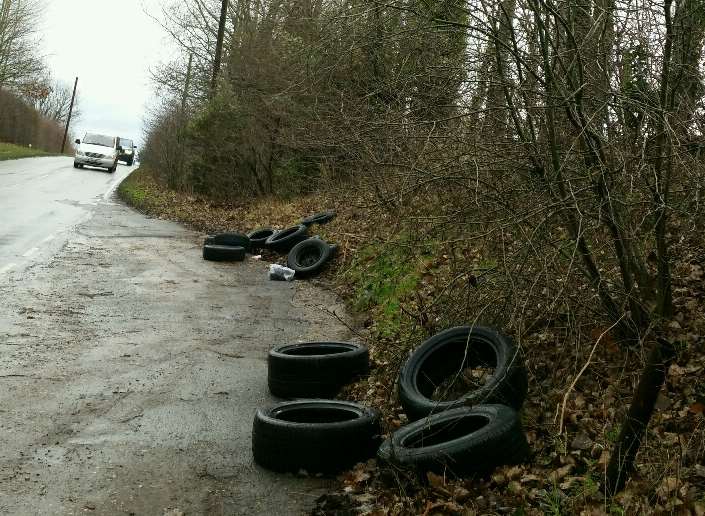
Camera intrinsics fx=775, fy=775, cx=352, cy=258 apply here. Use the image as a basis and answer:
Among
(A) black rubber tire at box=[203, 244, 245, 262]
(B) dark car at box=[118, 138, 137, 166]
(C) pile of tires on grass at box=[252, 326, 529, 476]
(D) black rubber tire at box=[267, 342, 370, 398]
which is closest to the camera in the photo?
(C) pile of tires on grass at box=[252, 326, 529, 476]

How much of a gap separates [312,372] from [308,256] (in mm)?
7968

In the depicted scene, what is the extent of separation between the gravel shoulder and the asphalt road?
0.05 ft

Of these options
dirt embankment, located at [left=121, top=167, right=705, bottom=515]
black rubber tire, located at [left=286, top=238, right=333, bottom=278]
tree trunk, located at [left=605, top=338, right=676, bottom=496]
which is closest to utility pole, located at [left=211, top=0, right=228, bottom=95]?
black rubber tire, located at [left=286, top=238, right=333, bottom=278]

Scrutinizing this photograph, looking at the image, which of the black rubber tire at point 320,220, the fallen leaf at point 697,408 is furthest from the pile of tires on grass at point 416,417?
the black rubber tire at point 320,220

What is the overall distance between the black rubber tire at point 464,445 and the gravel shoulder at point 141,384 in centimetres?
64

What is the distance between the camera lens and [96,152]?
138 feet

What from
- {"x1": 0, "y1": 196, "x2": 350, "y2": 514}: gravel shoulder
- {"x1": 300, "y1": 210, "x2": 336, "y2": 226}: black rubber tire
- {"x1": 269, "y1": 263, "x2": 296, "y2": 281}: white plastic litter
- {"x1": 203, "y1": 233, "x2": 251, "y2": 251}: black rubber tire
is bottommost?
{"x1": 0, "y1": 196, "x2": 350, "y2": 514}: gravel shoulder

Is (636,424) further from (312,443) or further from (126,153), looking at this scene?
(126,153)

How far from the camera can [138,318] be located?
964 centimetres

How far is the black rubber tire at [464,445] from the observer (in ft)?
16.4

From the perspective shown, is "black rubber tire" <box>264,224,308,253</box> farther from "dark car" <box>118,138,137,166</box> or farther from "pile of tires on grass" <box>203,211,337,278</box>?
"dark car" <box>118,138,137,166</box>

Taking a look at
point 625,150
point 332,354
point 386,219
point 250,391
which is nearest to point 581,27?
point 625,150

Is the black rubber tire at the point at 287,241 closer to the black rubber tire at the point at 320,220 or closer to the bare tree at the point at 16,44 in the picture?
the black rubber tire at the point at 320,220

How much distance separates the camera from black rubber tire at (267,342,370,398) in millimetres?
7062
